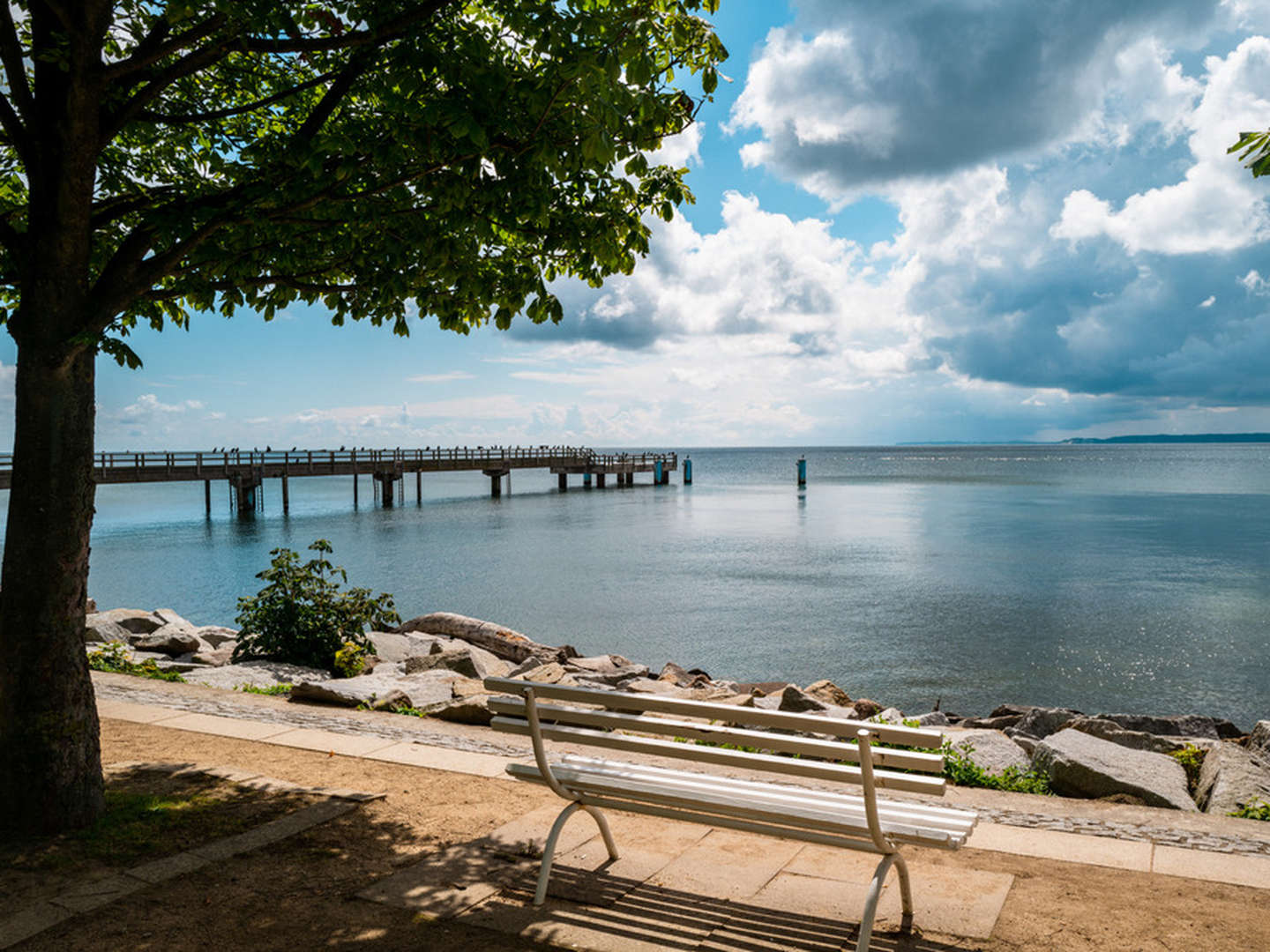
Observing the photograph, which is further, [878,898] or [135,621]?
[135,621]

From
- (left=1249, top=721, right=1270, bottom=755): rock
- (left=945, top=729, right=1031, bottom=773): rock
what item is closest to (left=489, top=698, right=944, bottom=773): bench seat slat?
(left=945, top=729, right=1031, bottom=773): rock

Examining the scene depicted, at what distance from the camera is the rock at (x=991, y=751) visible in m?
7.00

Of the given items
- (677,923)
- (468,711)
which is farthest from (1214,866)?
(468,711)

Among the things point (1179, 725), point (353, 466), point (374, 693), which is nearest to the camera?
point (374, 693)

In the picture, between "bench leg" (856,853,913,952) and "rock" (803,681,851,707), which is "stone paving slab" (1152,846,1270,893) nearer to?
"bench leg" (856,853,913,952)

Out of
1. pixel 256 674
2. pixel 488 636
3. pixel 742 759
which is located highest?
pixel 742 759

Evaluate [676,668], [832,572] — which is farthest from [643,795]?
[832,572]

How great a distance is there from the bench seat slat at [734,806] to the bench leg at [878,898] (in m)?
Answer: 0.13

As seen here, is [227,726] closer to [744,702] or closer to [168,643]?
[744,702]

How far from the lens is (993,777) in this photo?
6715 mm

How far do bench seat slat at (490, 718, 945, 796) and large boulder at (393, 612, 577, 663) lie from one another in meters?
11.3

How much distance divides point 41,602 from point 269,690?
5.18 metres

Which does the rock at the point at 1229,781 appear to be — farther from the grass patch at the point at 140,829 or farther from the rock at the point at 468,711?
the grass patch at the point at 140,829

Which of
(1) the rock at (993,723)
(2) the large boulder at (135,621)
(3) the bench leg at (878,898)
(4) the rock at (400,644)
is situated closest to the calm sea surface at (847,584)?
(1) the rock at (993,723)
